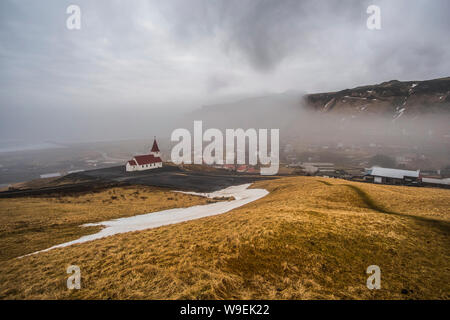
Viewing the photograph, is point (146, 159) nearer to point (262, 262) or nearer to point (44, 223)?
point (44, 223)

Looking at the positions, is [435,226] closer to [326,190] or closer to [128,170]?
[326,190]

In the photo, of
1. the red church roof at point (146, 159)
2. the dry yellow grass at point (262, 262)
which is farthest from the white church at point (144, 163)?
the dry yellow grass at point (262, 262)

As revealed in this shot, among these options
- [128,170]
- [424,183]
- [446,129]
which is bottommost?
[424,183]

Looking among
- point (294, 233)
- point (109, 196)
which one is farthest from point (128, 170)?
point (294, 233)

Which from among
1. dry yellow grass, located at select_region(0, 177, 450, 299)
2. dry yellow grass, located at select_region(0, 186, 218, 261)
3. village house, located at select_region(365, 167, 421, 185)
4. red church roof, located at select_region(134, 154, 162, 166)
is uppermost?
red church roof, located at select_region(134, 154, 162, 166)

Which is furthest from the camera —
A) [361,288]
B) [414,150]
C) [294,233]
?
[414,150]

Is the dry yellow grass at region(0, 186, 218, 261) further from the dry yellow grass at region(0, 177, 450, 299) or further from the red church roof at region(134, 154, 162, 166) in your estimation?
the red church roof at region(134, 154, 162, 166)

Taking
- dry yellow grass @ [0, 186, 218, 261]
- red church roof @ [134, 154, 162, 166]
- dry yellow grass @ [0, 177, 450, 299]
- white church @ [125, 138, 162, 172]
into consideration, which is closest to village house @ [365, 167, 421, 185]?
dry yellow grass @ [0, 177, 450, 299]

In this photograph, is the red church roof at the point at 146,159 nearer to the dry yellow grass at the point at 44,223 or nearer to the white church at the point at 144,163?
the white church at the point at 144,163
